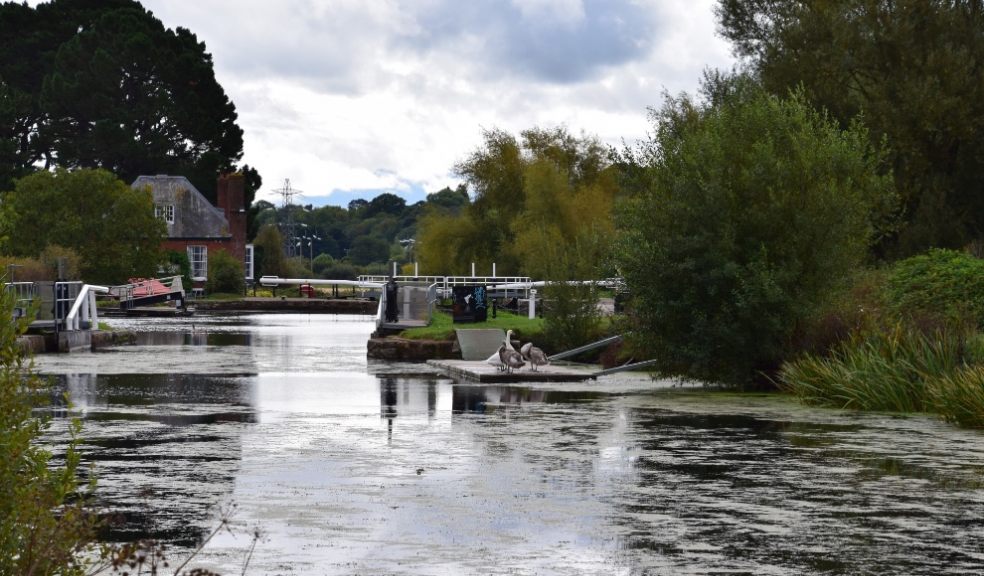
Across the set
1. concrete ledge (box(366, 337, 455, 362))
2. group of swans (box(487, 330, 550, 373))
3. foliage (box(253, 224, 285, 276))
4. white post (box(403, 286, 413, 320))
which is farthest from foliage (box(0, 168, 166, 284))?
group of swans (box(487, 330, 550, 373))

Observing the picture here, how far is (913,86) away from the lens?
41.2 m

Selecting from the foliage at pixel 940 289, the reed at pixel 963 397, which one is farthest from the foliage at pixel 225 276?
the reed at pixel 963 397

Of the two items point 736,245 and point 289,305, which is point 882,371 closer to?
point 736,245

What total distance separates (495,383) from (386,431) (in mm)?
9616

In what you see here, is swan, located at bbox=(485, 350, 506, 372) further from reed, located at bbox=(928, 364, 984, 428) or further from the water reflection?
reed, located at bbox=(928, 364, 984, 428)

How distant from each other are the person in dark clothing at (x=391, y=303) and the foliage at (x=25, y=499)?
118 feet

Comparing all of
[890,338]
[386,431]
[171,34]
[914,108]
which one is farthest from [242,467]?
[171,34]

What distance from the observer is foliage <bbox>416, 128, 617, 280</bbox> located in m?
71.9

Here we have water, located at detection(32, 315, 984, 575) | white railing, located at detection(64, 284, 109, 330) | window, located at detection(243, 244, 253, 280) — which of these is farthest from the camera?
window, located at detection(243, 244, 253, 280)

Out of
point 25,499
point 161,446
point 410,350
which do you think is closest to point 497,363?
point 410,350

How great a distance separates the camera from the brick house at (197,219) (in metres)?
95.6

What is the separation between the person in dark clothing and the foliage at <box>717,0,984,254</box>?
13.2 m

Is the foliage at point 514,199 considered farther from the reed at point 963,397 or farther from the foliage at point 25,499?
the foliage at point 25,499

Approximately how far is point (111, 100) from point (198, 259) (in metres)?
16.2
